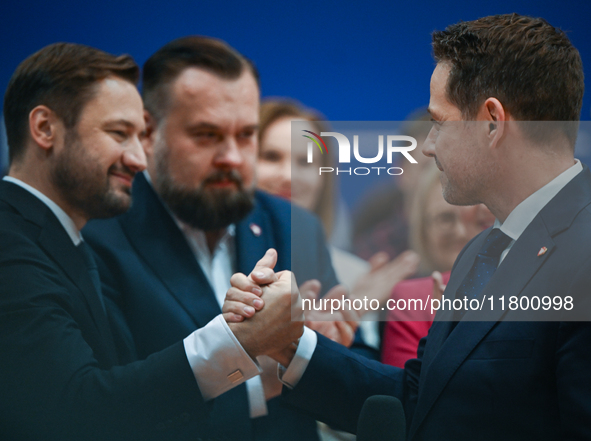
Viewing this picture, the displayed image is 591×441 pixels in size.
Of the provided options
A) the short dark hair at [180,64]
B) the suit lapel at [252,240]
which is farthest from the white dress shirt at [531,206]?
the short dark hair at [180,64]

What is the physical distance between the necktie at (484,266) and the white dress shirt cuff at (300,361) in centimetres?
51

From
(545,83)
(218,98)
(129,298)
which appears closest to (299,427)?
(129,298)

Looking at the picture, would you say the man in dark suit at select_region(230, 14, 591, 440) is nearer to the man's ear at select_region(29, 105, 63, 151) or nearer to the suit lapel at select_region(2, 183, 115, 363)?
the suit lapel at select_region(2, 183, 115, 363)

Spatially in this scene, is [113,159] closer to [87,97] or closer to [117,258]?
[87,97]

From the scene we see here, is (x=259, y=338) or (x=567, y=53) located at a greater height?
(x=567, y=53)

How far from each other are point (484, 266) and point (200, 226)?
1.17m

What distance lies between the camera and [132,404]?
1.81 m

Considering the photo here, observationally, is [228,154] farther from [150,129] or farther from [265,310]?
[265,310]

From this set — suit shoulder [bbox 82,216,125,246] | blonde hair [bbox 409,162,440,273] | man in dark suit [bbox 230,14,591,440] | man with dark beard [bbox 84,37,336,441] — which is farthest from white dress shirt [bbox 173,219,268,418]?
man in dark suit [bbox 230,14,591,440]

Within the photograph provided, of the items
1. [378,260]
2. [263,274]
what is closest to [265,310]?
[263,274]

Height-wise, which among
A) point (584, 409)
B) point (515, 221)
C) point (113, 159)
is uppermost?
point (113, 159)

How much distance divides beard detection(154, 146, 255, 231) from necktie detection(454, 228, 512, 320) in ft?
3.47

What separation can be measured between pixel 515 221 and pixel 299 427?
47.7 inches

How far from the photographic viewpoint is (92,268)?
6.66 ft
